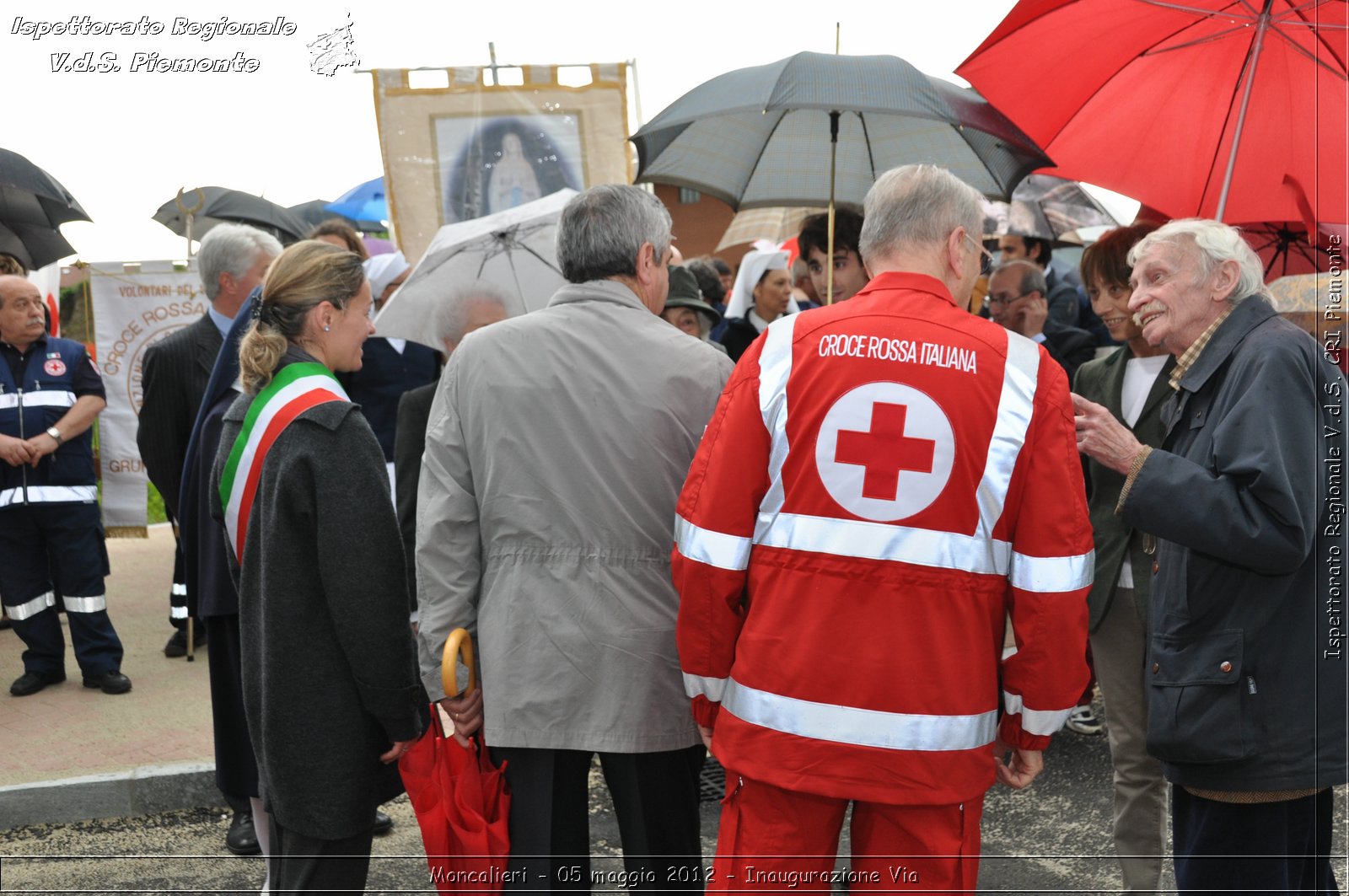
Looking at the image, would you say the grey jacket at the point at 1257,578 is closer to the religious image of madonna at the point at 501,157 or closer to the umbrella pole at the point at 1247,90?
the umbrella pole at the point at 1247,90

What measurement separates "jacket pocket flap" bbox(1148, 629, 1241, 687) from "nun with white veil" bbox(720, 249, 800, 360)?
423cm

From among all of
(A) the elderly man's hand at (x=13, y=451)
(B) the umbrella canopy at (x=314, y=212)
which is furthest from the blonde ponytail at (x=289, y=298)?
(B) the umbrella canopy at (x=314, y=212)

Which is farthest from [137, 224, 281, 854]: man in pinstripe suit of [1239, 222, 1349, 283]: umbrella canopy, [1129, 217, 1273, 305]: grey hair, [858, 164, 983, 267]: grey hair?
[1239, 222, 1349, 283]: umbrella canopy

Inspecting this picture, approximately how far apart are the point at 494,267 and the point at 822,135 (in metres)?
1.68

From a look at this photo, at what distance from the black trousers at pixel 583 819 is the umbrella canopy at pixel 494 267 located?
233 centimetres

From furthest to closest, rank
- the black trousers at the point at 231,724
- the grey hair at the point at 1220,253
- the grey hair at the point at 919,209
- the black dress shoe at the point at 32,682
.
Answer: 1. the black dress shoe at the point at 32,682
2. the black trousers at the point at 231,724
3. the grey hair at the point at 1220,253
4. the grey hair at the point at 919,209

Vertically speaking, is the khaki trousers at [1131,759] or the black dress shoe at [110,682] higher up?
the khaki trousers at [1131,759]

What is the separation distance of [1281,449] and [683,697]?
1564 millimetres

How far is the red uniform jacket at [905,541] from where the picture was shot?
8.14ft

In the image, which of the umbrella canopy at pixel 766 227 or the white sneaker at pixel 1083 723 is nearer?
the white sneaker at pixel 1083 723

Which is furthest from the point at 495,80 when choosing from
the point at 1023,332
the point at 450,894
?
the point at 450,894

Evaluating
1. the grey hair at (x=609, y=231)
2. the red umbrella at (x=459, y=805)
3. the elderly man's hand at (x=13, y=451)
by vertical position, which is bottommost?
the red umbrella at (x=459, y=805)

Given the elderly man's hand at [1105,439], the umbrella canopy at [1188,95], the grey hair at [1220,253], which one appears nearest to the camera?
the elderly man's hand at [1105,439]

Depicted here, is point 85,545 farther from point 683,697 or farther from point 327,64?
point 683,697
